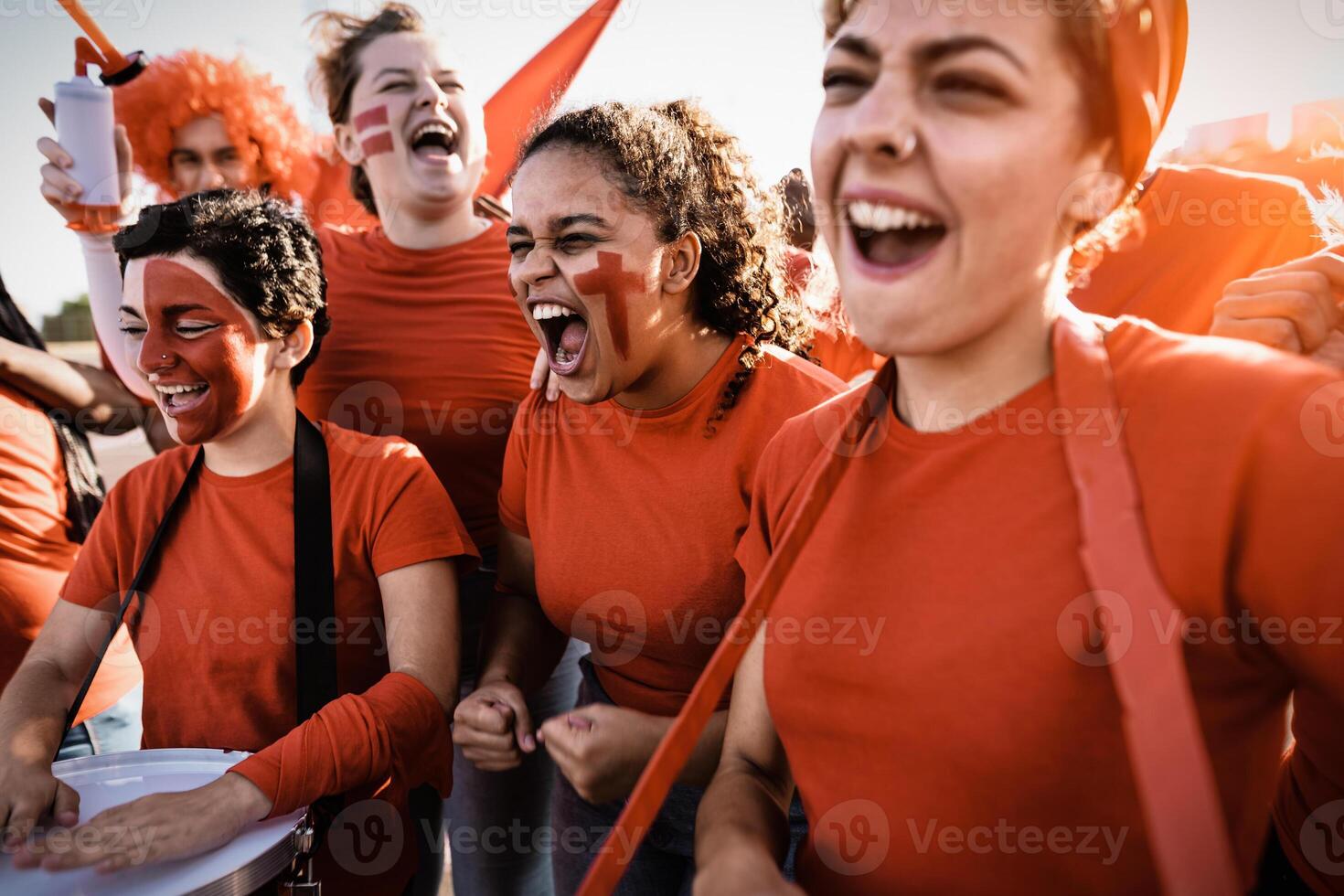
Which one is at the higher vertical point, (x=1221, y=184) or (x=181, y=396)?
(x=1221, y=184)

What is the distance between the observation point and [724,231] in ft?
6.59

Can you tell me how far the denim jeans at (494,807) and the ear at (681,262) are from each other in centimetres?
105

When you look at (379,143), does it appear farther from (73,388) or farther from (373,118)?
(73,388)

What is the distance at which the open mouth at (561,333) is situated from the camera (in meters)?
1.85

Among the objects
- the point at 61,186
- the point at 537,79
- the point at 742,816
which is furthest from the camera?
the point at 537,79

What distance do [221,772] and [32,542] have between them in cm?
125

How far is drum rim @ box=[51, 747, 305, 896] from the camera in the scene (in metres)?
1.34

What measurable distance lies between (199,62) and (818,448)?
12.7 feet

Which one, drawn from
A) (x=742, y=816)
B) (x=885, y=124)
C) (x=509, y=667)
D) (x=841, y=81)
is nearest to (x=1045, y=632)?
(x=742, y=816)

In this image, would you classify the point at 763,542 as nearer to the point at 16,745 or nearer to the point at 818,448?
the point at 818,448

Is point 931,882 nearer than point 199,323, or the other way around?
point 931,882

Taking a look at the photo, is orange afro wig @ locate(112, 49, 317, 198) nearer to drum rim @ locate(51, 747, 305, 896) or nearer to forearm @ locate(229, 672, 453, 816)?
drum rim @ locate(51, 747, 305, 896)

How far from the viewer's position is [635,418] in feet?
6.28

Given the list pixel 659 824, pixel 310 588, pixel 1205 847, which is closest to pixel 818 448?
pixel 1205 847
